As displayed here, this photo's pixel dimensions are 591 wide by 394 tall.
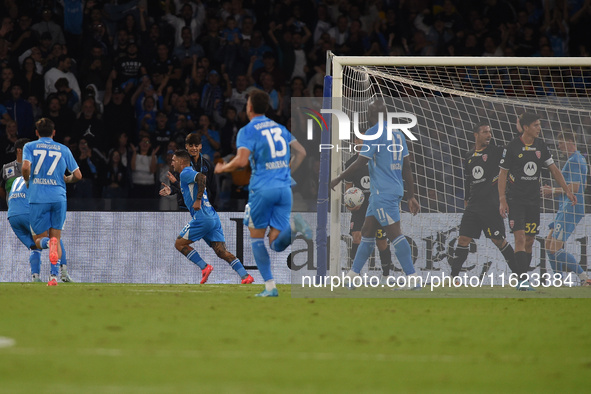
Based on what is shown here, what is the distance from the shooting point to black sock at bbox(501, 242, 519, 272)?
34.6 ft

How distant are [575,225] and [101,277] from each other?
22.3 ft

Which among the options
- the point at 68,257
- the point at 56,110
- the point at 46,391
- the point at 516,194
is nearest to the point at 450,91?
the point at 516,194

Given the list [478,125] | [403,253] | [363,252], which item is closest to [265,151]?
[363,252]

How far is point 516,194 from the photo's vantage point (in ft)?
34.4

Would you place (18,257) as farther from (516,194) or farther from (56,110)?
(516,194)

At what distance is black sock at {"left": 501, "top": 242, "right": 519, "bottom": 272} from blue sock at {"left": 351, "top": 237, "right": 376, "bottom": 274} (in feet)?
5.65

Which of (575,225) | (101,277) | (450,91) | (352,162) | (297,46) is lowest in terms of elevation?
(101,277)

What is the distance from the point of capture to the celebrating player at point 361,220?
32.9 feet

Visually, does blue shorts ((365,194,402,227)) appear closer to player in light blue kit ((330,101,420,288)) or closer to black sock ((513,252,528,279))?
player in light blue kit ((330,101,420,288))

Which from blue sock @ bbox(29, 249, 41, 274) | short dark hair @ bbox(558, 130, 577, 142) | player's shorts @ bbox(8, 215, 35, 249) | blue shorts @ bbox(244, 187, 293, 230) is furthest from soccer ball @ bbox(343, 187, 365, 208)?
player's shorts @ bbox(8, 215, 35, 249)

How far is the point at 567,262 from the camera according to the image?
10594 millimetres

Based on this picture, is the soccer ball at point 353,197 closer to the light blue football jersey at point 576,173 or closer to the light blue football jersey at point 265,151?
the light blue football jersey at point 265,151

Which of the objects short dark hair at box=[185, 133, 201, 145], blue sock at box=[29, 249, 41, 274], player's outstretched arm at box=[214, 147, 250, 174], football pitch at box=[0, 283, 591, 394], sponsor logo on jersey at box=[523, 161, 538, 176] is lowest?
football pitch at box=[0, 283, 591, 394]

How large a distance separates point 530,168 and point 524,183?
21 cm
